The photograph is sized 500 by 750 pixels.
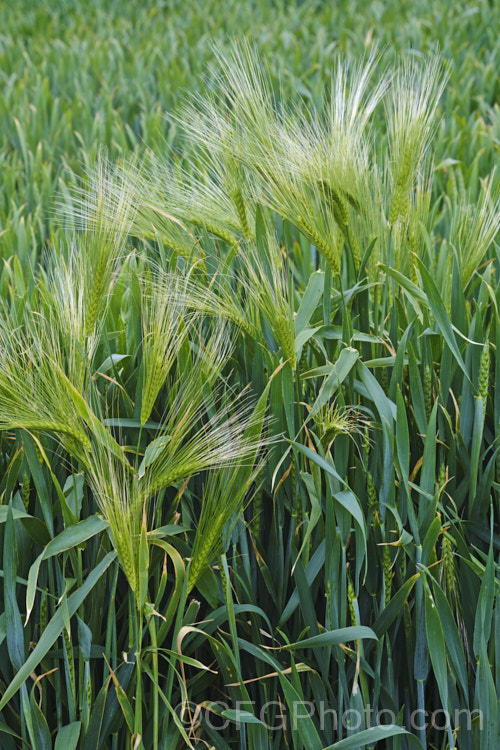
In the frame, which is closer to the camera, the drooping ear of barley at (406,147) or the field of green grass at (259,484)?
the field of green grass at (259,484)

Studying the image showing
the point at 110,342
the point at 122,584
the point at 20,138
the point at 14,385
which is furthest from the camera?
the point at 20,138

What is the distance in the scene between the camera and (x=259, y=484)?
809 millimetres

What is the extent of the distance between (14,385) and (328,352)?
369 millimetres

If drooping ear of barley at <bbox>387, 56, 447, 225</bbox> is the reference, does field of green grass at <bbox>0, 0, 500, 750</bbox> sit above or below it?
below

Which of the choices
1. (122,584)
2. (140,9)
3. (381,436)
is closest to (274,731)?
(122,584)

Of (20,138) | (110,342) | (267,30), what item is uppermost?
(267,30)

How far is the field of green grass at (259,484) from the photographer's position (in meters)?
0.72

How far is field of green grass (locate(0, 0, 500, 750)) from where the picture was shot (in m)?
0.72

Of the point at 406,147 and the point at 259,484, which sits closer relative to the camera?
the point at 259,484

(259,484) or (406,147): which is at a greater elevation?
(406,147)

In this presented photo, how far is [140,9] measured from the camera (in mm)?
4828

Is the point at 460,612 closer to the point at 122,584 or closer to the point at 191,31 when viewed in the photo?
the point at 122,584

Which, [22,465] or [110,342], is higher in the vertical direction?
[110,342]

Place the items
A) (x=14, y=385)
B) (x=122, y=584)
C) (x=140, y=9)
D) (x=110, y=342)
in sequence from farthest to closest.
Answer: (x=140, y=9), (x=110, y=342), (x=122, y=584), (x=14, y=385)
